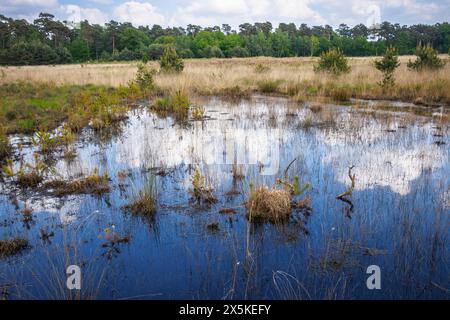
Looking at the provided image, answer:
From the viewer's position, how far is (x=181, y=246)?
3941 mm

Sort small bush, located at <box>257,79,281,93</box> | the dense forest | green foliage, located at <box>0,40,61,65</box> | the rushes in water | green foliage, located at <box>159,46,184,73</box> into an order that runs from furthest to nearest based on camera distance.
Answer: the dense forest
green foliage, located at <box>0,40,61,65</box>
green foliage, located at <box>159,46,184,73</box>
small bush, located at <box>257,79,281,93</box>
the rushes in water

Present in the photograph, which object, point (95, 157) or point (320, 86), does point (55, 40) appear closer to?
point (320, 86)

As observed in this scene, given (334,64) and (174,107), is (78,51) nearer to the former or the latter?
(334,64)

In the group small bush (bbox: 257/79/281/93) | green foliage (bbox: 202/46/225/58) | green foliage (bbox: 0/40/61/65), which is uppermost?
green foliage (bbox: 202/46/225/58)

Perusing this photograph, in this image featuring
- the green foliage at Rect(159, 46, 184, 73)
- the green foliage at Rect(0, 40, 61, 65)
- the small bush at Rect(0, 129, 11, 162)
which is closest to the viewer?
the small bush at Rect(0, 129, 11, 162)

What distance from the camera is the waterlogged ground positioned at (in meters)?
3.25

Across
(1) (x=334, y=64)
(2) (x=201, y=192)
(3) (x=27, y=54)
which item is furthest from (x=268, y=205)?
(3) (x=27, y=54)

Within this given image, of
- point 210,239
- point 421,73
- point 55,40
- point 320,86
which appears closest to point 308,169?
point 210,239

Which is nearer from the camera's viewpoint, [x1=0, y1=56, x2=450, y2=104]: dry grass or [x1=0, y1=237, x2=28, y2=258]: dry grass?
[x1=0, y1=237, x2=28, y2=258]: dry grass

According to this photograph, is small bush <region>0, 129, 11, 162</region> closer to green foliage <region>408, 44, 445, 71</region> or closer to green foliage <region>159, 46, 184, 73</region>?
green foliage <region>159, 46, 184, 73</region>

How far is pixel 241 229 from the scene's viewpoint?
4.26 metres

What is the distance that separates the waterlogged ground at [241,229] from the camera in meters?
3.25

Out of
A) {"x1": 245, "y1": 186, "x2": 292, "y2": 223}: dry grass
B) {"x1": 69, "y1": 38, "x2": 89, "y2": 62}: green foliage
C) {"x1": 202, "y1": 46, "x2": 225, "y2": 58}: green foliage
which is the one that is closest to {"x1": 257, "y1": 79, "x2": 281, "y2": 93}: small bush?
{"x1": 245, "y1": 186, "x2": 292, "y2": 223}: dry grass
